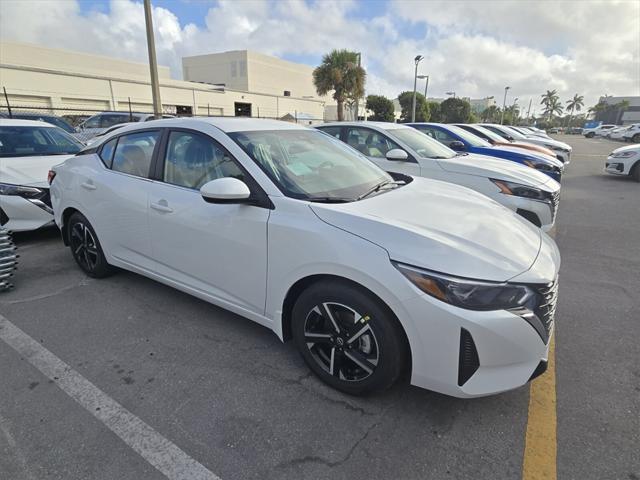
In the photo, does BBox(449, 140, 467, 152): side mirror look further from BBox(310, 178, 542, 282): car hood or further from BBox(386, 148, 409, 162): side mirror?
BBox(310, 178, 542, 282): car hood

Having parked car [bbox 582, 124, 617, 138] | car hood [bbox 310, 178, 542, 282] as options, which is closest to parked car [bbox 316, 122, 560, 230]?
car hood [bbox 310, 178, 542, 282]

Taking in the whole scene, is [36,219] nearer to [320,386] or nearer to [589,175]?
[320,386]

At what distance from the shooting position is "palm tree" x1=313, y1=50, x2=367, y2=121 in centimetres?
3098

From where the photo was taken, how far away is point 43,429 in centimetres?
208

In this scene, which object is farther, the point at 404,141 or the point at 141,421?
the point at 404,141

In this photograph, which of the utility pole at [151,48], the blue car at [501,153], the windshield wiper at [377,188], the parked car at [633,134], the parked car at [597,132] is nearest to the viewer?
the windshield wiper at [377,188]

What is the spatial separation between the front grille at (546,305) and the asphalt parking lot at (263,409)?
58 centimetres

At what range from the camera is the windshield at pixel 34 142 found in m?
5.56

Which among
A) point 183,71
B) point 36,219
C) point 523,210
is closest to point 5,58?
point 36,219

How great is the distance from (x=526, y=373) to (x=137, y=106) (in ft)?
117

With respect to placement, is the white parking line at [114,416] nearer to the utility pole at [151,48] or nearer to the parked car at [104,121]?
the utility pole at [151,48]

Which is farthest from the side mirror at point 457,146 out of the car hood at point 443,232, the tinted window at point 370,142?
the car hood at point 443,232

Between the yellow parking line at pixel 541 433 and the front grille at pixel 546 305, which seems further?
the front grille at pixel 546 305

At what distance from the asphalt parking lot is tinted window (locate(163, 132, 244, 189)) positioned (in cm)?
116
